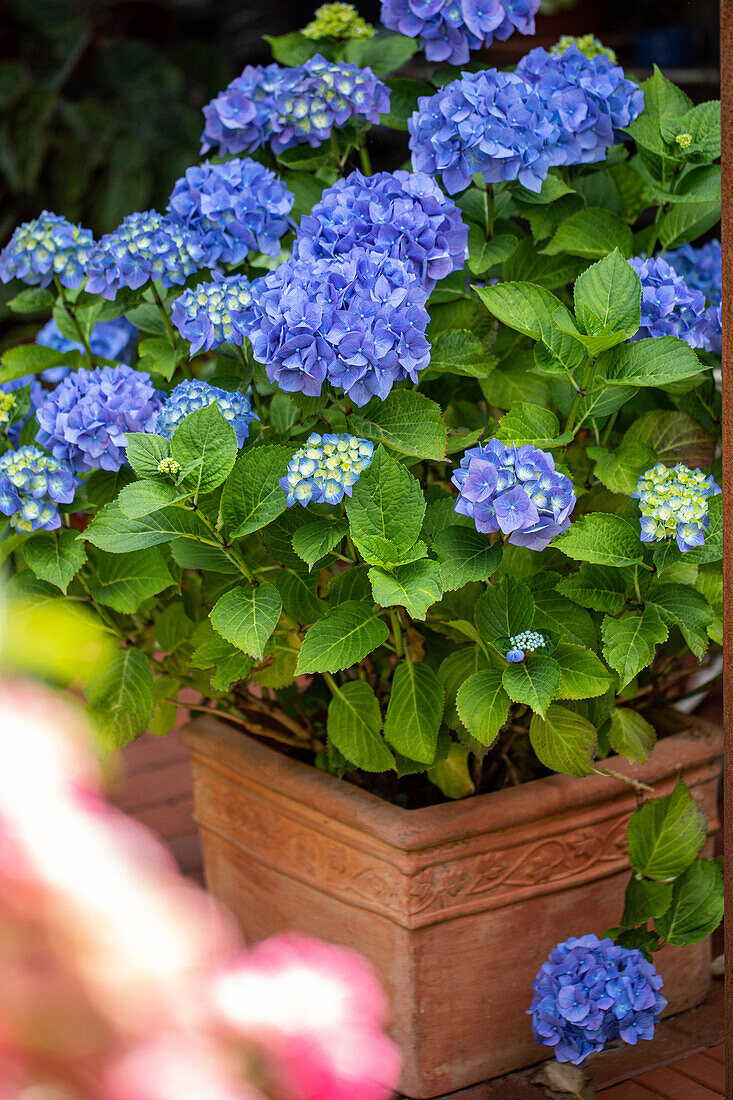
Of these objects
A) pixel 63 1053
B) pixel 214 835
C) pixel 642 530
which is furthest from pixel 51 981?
pixel 214 835

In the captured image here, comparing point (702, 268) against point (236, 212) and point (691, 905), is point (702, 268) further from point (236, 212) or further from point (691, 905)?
point (691, 905)

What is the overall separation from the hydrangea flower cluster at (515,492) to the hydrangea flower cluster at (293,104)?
443 millimetres

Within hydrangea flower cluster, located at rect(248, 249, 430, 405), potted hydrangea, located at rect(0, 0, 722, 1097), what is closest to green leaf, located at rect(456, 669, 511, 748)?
potted hydrangea, located at rect(0, 0, 722, 1097)

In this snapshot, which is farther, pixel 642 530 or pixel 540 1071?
pixel 540 1071

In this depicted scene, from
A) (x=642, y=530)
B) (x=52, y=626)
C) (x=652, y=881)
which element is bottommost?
(x=652, y=881)

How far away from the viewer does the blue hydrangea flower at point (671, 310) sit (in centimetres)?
98

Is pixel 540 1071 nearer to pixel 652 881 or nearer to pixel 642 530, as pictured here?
pixel 652 881

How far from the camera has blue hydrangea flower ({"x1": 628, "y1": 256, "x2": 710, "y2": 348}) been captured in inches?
38.7

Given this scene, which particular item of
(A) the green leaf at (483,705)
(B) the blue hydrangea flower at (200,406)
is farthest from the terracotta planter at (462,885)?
(B) the blue hydrangea flower at (200,406)

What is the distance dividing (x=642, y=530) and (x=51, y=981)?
621 mm

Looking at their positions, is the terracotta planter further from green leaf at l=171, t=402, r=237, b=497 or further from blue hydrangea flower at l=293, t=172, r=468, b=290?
blue hydrangea flower at l=293, t=172, r=468, b=290

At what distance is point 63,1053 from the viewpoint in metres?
0.37

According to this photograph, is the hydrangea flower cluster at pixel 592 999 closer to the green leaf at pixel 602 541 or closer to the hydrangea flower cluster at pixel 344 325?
the green leaf at pixel 602 541

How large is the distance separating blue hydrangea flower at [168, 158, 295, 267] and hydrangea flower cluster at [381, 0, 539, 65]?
0.66 ft
